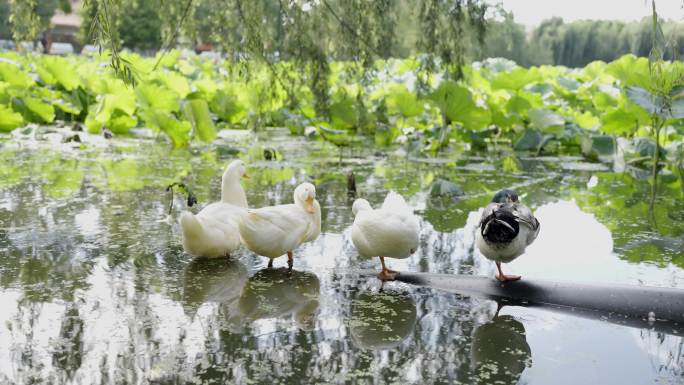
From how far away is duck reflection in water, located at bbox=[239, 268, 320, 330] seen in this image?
283 cm

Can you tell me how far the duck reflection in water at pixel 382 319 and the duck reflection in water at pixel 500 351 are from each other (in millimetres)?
261

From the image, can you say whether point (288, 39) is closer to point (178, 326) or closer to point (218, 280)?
point (218, 280)

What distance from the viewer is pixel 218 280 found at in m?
3.30

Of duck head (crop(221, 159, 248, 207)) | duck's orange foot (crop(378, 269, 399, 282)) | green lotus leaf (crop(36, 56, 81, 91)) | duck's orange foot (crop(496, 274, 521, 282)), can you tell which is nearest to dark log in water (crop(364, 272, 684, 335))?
duck's orange foot (crop(496, 274, 521, 282))

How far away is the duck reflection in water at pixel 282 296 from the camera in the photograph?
111 inches

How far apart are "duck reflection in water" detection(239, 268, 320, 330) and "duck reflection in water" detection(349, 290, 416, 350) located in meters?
0.17

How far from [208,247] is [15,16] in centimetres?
287

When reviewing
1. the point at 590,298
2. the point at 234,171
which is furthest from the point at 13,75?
the point at 590,298

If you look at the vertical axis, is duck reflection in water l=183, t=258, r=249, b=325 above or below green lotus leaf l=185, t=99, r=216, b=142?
below

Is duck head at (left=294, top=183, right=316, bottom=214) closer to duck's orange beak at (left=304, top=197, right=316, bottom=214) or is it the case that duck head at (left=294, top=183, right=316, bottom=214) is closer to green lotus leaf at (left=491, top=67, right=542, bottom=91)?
duck's orange beak at (left=304, top=197, right=316, bottom=214)

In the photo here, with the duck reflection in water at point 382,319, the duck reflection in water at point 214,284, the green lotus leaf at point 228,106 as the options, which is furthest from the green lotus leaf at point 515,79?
the duck reflection in water at point 382,319

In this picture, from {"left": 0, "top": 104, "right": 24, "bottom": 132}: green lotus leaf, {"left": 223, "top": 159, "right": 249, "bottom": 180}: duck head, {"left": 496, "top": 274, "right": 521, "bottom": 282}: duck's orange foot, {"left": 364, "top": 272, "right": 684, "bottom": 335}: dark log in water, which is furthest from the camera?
{"left": 0, "top": 104, "right": 24, "bottom": 132}: green lotus leaf

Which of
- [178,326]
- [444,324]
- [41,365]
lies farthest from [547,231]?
[41,365]

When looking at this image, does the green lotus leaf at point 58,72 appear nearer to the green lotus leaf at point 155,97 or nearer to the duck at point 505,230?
the green lotus leaf at point 155,97
